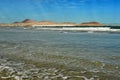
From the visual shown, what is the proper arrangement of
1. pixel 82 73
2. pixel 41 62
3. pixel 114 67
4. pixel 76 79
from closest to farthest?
pixel 76 79, pixel 82 73, pixel 114 67, pixel 41 62

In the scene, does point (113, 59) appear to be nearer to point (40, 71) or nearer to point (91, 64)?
point (91, 64)

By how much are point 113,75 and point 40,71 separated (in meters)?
2.79

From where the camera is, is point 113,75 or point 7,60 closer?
point 113,75

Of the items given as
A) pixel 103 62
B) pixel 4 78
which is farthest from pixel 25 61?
pixel 103 62

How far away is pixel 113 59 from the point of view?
10.3m

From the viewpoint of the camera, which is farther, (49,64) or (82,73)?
(49,64)

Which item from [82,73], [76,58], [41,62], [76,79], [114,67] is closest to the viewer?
[76,79]

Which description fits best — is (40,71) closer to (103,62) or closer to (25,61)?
(25,61)

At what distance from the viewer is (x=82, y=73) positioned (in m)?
8.03

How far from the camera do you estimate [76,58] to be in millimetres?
10797

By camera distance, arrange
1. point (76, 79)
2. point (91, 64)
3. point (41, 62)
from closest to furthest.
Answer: point (76, 79)
point (91, 64)
point (41, 62)

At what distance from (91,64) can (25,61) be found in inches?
128

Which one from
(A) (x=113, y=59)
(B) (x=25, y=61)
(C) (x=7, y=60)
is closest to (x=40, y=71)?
(B) (x=25, y=61)

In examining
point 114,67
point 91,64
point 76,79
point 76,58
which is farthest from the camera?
point 76,58
